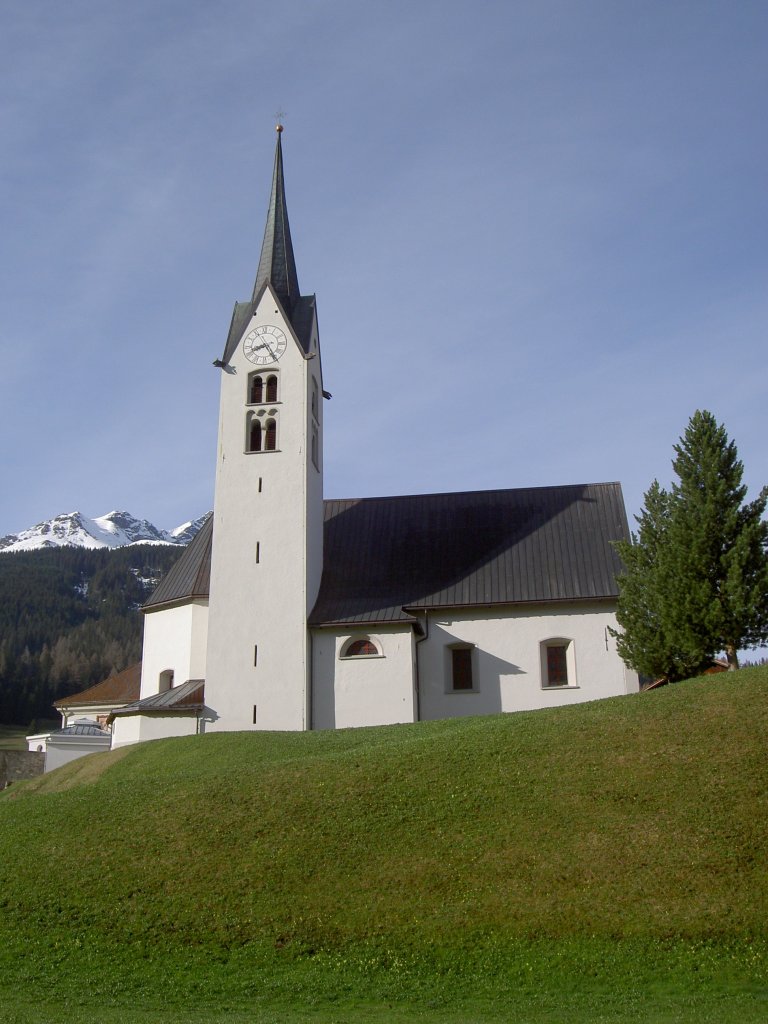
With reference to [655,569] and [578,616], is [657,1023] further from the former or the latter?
[578,616]

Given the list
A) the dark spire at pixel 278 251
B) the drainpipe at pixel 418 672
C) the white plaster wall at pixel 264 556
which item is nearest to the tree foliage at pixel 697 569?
the drainpipe at pixel 418 672

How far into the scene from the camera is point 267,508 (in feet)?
126

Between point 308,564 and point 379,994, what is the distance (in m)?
23.0

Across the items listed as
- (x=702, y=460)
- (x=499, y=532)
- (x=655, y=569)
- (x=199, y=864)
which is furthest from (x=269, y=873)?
(x=499, y=532)

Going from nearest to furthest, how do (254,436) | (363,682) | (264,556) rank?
1. (363,682)
2. (264,556)
3. (254,436)

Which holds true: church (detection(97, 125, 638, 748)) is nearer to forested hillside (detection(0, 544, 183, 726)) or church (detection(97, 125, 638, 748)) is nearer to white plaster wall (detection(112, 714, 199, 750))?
white plaster wall (detection(112, 714, 199, 750))

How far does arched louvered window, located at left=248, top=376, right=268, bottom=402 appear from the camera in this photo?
40.4 m

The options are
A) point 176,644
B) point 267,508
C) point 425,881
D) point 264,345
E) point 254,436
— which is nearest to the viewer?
point 425,881

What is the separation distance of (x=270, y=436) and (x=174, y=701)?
11.0 m

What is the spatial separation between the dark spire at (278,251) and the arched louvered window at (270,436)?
524 centimetres

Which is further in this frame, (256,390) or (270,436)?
(256,390)

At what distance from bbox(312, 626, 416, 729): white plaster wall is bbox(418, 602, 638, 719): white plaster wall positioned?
1333 millimetres

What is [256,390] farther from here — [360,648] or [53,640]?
[53,640]

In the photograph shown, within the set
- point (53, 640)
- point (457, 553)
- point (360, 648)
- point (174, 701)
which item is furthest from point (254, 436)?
point (53, 640)
